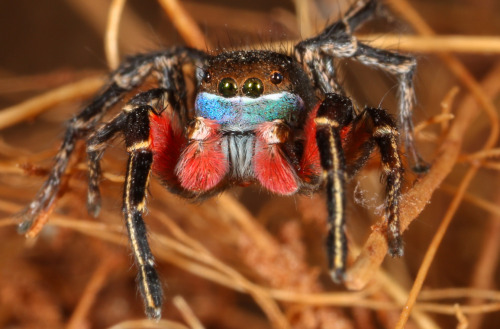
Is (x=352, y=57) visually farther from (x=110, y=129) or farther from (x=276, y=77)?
(x=110, y=129)

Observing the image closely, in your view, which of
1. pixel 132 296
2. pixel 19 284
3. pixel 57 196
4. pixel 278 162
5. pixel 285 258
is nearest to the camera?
pixel 278 162

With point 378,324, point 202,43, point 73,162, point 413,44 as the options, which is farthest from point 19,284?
point 413,44

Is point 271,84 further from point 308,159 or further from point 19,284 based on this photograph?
point 19,284

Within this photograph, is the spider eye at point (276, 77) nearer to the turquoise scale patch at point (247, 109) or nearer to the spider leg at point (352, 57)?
the turquoise scale patch at point (247, 109)

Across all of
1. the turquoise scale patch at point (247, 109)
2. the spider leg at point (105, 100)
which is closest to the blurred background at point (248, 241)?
the spider leg at point (105, 100)

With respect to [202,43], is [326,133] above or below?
below

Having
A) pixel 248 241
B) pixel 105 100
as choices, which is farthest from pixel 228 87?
pixel 248 241
